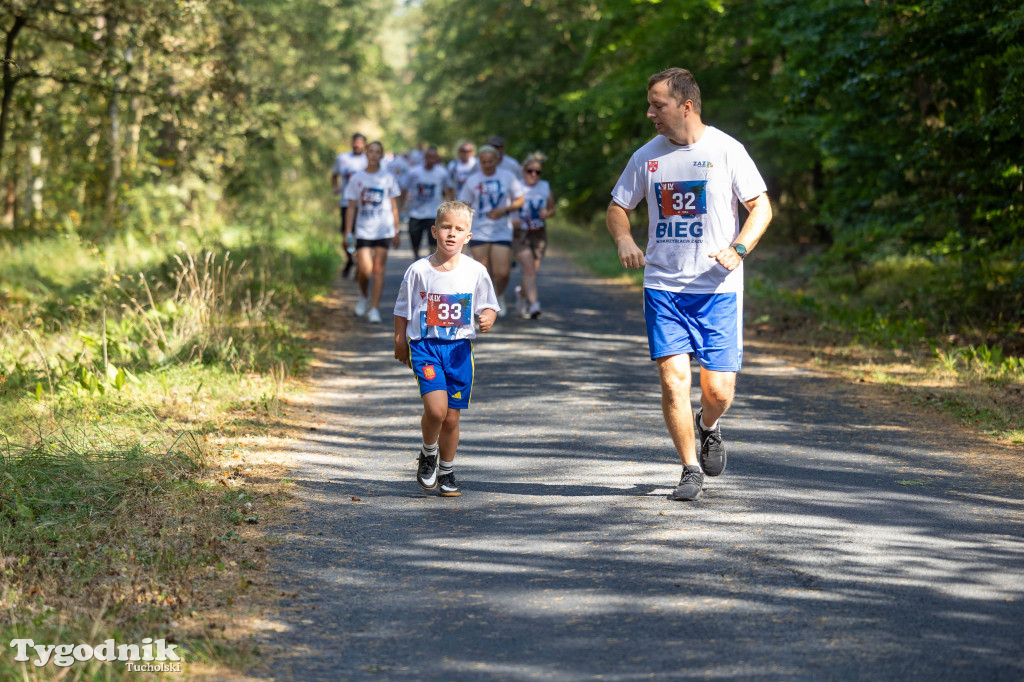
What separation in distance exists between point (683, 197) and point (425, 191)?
10.0m

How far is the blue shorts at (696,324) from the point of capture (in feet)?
20.1

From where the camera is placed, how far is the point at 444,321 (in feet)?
21.0

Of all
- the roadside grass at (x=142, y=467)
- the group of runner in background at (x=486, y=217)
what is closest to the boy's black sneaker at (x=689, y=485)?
the roadside grass at (x=142, y=467)

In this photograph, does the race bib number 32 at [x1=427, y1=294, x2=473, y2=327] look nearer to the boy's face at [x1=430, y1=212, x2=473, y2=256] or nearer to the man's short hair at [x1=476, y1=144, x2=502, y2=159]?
the boy's face at [x1=430, y1=212, x2=473, y2=256]

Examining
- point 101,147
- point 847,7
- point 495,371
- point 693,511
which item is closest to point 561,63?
point 101,147

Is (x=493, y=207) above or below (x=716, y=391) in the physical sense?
above

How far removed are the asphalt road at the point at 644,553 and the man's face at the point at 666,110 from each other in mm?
2035

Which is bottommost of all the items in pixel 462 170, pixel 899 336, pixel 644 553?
pixel 644 553

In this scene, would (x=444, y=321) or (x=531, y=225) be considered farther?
(x=531, y=225)

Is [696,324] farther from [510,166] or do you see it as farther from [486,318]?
[510,166]

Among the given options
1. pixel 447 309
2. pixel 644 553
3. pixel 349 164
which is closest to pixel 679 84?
pixel 447 309

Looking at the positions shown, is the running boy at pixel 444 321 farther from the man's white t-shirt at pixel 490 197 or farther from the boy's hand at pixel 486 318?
the man's white t-shirt at pixel 490 197

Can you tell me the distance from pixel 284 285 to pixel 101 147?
8730mm

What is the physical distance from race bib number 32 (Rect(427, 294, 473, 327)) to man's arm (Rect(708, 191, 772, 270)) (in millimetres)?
1430
